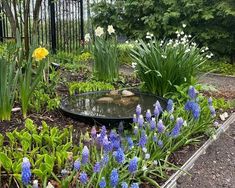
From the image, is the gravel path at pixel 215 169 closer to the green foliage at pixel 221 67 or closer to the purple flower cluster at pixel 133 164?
the purple flower cluster at pixel 133 164

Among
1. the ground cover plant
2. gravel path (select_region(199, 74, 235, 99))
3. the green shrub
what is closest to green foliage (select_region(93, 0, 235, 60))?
A: gravel path (select_region(199, 74, 235, 99))

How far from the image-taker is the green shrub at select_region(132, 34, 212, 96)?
4398 millimetres

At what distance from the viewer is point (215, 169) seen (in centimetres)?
297

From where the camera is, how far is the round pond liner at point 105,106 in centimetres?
341

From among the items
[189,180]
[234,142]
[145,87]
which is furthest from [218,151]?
[145,87]

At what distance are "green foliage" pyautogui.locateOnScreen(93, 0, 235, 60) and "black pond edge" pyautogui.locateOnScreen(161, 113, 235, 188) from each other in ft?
15.2

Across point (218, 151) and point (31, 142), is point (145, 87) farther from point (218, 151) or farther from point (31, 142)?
point (31, 142)

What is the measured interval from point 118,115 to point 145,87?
3.97 feet

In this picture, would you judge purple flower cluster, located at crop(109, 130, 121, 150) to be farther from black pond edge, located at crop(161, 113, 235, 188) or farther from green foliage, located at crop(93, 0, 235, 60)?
green foliage, located at crop(93, 0, 235, 60)

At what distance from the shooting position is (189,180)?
8.98 feet

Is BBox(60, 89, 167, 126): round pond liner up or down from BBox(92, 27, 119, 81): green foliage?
down

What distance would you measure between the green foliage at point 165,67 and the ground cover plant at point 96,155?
1131 mm

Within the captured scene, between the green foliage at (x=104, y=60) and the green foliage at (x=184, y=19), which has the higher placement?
the green foliage at (x=184, y=19)

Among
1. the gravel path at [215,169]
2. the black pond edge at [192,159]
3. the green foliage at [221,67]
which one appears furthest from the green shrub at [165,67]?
the green foliage at [221,67]
